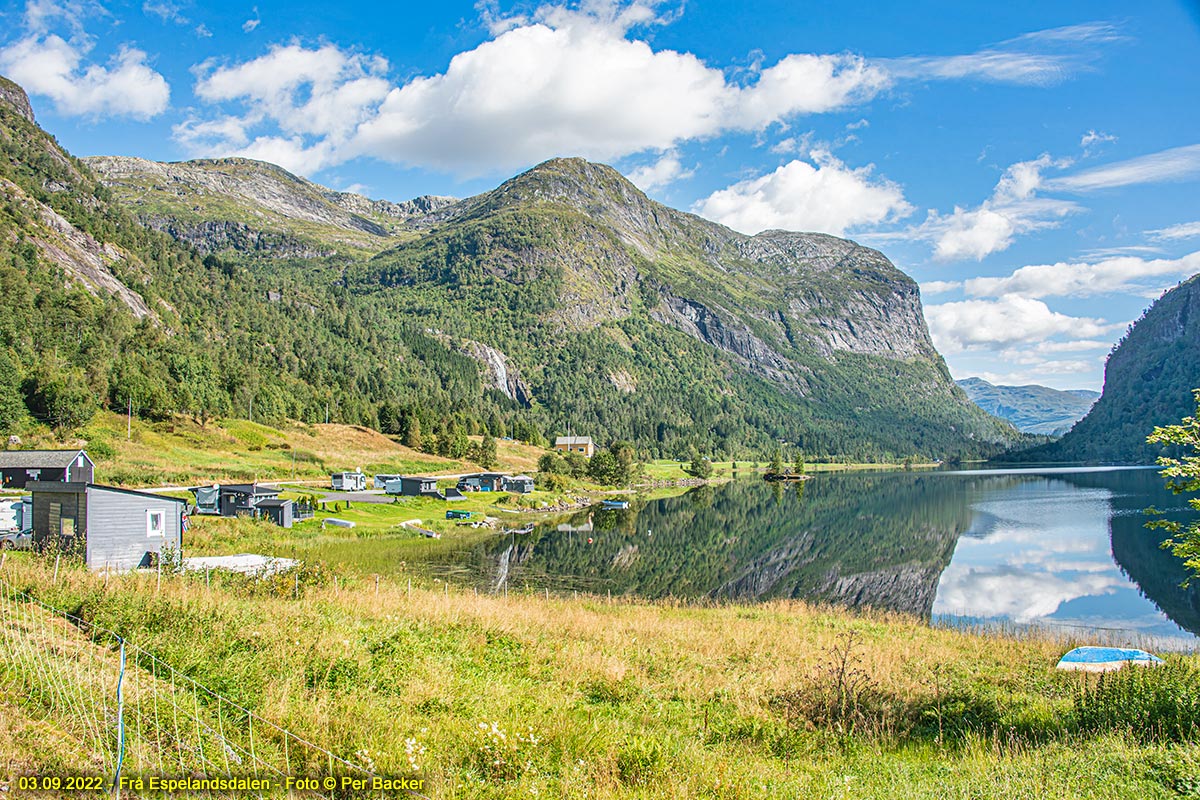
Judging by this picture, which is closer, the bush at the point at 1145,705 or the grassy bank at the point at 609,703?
the grassy bank at the point at 609,703

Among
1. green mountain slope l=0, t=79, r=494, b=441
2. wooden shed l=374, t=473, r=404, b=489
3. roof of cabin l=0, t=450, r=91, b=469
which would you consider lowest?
wooden shed l=374, t=473, r=404, b=489

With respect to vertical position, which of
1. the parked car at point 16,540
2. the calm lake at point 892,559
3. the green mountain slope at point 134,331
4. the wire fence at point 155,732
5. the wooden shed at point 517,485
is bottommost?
the calm lake at point 892,559

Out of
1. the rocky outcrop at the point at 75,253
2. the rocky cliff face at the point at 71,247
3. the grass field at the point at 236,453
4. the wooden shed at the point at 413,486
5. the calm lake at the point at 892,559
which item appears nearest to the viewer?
the calm lake at the point at 892,559

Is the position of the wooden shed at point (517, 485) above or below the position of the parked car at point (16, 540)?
below

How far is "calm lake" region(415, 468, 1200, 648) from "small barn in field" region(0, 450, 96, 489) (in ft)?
111

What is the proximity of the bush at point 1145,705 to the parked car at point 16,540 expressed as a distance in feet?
115

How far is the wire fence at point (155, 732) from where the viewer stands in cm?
698

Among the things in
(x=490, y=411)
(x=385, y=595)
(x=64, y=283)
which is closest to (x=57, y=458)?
(x=385, y=595)

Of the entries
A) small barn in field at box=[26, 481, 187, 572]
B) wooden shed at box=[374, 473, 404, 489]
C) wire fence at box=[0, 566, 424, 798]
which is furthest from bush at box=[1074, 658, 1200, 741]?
wooden shed at box=[374, 473, 404, 489]

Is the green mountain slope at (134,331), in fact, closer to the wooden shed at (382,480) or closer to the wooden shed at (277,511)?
the wooden shed at (382,480)

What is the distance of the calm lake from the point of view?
1746 inches

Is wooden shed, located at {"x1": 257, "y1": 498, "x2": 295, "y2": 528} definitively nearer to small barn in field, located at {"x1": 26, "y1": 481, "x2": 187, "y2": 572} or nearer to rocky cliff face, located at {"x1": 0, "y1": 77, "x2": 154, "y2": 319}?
small barn in field, located at {"x1": 26, "y1": 481, "x2": 187, "y2": 572}

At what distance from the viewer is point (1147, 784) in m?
8.02

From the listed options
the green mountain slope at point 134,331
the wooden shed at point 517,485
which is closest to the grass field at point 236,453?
the green mountain slope at point 134,331
